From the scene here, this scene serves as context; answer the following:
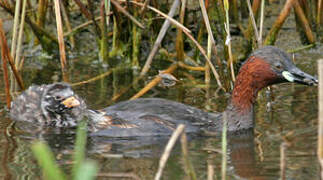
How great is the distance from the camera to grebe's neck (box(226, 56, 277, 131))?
19.8ft

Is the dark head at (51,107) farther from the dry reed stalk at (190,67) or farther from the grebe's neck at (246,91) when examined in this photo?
the dry reed stalk at (190,67)

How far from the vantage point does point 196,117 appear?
5.98m

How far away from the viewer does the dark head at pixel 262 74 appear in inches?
233

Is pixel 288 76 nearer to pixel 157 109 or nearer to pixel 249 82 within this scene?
pixel 249 82

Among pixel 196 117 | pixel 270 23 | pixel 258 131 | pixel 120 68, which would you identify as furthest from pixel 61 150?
pixel 270 23

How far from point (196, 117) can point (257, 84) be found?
2.07ft

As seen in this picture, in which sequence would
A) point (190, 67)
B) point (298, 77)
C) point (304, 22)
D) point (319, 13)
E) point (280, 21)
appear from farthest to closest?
point (319, 13) < point (304, 22) < point (190, 67) < point (280, 21) < point (298, 77)

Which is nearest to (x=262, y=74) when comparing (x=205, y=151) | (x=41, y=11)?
(x=205, y=151)

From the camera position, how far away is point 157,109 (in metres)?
5.97

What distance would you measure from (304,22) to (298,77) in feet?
6.88

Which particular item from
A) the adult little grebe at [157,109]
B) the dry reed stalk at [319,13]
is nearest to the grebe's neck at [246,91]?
the adult little grebe at [157,109]

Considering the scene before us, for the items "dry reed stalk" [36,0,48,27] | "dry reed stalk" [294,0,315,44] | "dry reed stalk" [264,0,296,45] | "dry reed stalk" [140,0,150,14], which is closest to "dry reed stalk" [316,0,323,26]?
"dry reed stalk" [294,0,315,44]

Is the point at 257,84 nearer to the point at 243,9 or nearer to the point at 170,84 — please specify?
the point at 170,84

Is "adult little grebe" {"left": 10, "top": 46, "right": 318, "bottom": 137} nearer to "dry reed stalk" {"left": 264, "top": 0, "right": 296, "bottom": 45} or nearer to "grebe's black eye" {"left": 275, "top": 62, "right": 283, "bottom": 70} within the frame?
"grebe's black eye" {"left": 275, "top": 62, "right": 283, "bottom": 70}
